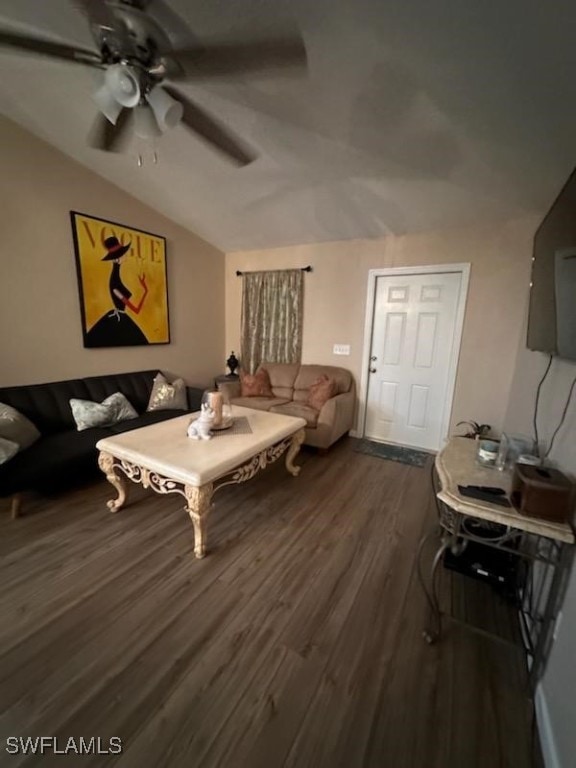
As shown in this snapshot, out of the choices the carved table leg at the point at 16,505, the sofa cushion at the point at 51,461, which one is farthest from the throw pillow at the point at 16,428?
the carved table leg at the point at 16,505

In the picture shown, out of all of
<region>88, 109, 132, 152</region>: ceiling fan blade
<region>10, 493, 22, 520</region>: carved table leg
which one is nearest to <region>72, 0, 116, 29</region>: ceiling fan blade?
<region>88, 109, 132, 152</region>: ceiling fan blade

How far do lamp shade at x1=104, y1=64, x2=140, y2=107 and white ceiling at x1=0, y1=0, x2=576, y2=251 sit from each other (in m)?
0.36

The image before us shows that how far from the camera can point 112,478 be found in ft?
6.88

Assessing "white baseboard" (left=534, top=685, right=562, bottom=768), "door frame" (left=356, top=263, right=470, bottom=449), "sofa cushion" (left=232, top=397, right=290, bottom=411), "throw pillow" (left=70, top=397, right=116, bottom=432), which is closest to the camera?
"white baseboard" (left=534, top=685, right=562, bottom=768)

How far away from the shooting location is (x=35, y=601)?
1.45m

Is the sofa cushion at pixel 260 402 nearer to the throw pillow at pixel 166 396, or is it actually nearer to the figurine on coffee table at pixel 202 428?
the throw pillow at pixel 166 396

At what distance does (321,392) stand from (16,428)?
2634 mm

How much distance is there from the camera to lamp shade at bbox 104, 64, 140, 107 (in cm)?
137

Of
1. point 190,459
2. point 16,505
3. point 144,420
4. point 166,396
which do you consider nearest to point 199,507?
point 190,459

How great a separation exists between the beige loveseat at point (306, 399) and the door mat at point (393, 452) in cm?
27

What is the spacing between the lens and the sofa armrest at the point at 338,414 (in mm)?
3182

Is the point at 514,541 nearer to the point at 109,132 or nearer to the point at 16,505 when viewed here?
the point at 16,505

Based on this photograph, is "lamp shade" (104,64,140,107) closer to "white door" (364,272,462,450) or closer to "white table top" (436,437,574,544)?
"white table top" (436,437,574,544)

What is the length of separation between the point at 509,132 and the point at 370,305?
189 centimetres
